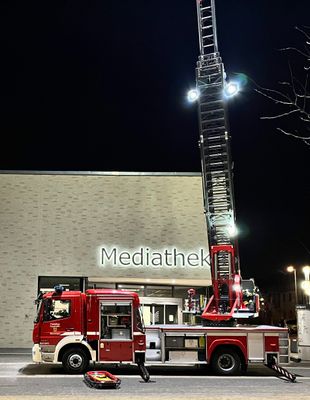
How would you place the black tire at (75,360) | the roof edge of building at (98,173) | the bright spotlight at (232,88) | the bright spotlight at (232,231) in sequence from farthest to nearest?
the roof edge of building at (98,173) < the bright spotlight at (232,231) < the black tire at (75,360) < the bright spotlight at (232,88)

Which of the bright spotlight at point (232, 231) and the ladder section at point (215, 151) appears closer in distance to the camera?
the ladder section at point (215, 151)

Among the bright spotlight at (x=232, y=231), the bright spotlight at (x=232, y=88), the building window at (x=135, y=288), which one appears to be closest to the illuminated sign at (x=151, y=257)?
the building window at (x=135, y=288)

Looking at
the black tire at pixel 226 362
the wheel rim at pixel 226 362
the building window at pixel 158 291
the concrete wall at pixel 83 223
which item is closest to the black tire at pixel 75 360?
the black tire at pixel 226 362

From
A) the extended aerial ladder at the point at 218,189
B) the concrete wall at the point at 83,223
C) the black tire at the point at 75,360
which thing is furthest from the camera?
the concrete wall at the point at 83,223

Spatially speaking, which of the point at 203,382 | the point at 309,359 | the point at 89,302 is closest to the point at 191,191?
the point at 309,359

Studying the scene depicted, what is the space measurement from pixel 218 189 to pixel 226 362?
4885mm

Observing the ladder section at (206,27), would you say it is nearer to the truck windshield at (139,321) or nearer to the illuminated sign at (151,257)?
the truck windshield at (139,321)

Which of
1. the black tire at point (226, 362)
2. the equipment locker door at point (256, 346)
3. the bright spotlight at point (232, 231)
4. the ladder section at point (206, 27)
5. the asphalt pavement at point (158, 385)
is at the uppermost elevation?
the ladder section at point (206, 27)

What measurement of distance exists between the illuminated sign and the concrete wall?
9.4 inches

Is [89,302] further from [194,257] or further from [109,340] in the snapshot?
[194,257]

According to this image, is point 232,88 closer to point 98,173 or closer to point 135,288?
point 98,173

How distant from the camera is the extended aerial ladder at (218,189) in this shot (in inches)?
629

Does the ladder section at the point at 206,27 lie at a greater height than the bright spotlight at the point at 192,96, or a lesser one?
greater

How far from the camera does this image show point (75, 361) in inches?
585
